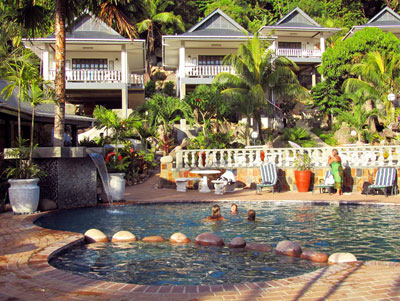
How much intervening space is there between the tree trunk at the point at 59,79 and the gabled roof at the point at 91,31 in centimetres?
1793

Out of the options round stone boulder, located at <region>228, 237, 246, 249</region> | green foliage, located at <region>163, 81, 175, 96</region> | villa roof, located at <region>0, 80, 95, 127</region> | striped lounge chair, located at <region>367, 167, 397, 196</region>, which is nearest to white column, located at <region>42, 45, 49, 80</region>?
villa roof, located at <region>0, 80, 95, 127</region>

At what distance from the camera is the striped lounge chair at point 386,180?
14.7 metres

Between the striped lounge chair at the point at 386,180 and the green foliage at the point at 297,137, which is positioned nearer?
the striped lounge chair at the point at 386,180

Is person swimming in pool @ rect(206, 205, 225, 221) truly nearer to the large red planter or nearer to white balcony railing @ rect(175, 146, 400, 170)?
the large red planter

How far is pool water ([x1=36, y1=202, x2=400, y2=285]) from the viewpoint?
20.1 feet

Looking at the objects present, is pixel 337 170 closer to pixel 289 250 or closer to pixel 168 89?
pixel 289 250

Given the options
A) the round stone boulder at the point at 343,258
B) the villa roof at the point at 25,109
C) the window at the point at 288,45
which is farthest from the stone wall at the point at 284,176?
the window at the point at 288,45

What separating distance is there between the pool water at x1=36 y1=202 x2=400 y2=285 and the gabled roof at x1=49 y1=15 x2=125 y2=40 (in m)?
20.9

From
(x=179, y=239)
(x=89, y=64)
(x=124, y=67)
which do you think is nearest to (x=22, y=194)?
(x=179, y=239)

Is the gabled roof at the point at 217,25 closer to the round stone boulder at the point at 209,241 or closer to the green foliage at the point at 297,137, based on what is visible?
the green foliage at the point at 297,137

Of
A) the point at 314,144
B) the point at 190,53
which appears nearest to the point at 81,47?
the point at 190,53

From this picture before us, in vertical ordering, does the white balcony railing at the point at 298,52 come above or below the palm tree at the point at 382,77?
above

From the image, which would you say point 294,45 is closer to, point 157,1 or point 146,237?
point 157,1

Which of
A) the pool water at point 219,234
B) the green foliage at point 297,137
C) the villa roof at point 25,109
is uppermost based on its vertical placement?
A: the villa roof at point 25,109
